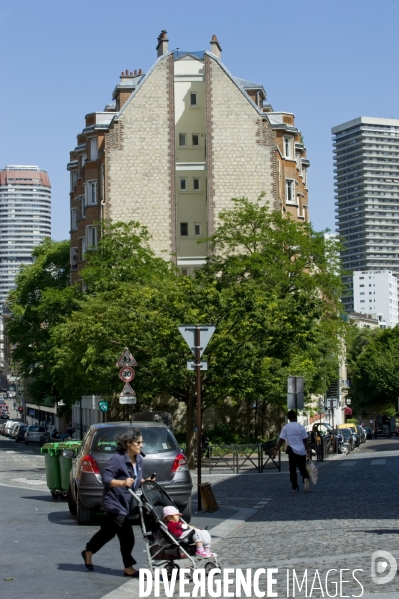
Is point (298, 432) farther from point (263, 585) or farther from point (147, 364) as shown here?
point (147, 364)

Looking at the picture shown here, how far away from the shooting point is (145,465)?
663 inches

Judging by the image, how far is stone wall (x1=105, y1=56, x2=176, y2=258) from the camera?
6147 cm

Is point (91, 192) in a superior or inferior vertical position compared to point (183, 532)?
superior

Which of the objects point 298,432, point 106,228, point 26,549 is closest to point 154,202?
point 106,228

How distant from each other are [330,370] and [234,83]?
17818 millimetres

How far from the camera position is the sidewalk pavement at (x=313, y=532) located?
11.1 m

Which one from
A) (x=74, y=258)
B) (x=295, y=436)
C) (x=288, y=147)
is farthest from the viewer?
(x=74, y=258)

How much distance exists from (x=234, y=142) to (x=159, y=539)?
169 ft

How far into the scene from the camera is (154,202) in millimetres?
61469

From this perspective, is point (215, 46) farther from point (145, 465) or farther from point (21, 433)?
point (145, 465)

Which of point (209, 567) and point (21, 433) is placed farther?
point (21, 433)

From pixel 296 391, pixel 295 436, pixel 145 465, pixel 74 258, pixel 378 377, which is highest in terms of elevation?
pixel 74 258

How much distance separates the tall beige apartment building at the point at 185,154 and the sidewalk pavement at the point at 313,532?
35.9 metres

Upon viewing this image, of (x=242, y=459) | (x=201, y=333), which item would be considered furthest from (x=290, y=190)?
(x=201, y=333)
